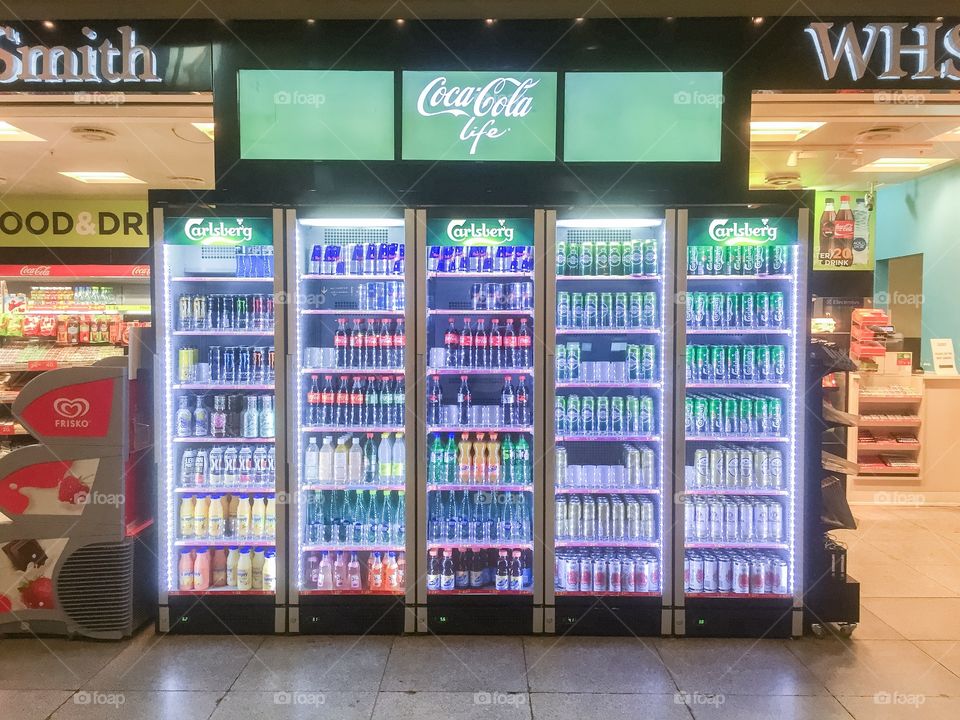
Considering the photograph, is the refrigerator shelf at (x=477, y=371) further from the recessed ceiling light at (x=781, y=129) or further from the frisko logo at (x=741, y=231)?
the recessed ceiling light at (x=781, y=129)

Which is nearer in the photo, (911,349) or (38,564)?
(38,564)

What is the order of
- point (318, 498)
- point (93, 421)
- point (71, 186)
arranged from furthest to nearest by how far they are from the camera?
1. point (71, 186)
2. point (318, 498)
3. point (93, 421)

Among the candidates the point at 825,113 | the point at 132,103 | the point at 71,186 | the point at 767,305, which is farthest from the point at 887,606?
the point at 71,186

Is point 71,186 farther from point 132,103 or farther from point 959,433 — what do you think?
point 959,433

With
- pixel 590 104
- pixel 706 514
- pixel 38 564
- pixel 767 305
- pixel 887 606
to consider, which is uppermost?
pixel 590 104

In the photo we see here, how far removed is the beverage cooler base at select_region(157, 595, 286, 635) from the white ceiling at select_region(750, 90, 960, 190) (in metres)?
4.75

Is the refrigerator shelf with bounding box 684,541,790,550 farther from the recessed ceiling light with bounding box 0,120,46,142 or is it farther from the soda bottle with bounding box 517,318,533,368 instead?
the recessed ceiling light with bounding box 0,120,46,142

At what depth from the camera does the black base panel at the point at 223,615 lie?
13.4 ft

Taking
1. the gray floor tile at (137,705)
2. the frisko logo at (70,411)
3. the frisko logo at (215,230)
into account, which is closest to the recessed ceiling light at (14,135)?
the frisko logo at (215,230)

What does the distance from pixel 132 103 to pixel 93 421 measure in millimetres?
2424

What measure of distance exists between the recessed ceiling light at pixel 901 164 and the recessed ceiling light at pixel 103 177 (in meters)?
8.78

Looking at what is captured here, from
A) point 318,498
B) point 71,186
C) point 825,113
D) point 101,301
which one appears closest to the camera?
point 318,498

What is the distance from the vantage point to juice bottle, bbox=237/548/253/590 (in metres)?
4.13

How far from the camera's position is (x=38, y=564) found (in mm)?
4012
